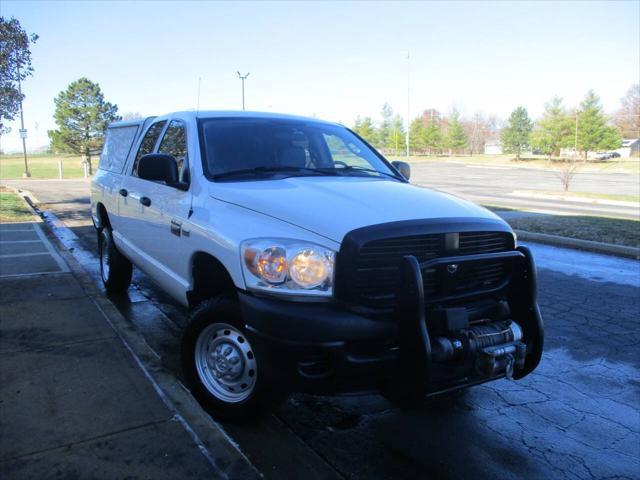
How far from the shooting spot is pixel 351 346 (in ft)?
9.07

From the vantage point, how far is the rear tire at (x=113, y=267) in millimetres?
6180

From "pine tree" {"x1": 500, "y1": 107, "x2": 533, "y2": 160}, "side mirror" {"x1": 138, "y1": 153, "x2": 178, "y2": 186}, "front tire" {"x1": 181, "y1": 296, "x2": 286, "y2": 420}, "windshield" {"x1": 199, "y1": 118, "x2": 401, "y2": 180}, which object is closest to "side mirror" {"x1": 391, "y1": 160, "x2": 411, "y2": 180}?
"windshield" {"x1": 199, "y1": 118, "x2": 401, "y2": 180}

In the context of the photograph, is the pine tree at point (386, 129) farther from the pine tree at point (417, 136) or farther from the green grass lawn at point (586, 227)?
the green grass lawn at point (586, 227)

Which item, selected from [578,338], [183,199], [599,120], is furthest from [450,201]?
[599,120]

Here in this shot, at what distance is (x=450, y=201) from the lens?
350cm

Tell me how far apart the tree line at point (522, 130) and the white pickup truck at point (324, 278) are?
55549 mm

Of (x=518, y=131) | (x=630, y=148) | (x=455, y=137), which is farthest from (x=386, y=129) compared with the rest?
(x=630, y=148)

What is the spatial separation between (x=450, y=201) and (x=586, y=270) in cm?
576

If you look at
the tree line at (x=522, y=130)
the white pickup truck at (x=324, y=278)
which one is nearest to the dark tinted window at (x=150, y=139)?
the white pickup truck at (x=324, y=278)

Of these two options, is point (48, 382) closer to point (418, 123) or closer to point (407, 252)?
point (407, 252)

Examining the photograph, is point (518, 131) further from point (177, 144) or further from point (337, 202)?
point (337, 202)

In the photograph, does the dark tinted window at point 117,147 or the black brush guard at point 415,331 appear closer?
the black brush guard at point 415,331

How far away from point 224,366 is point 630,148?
3540 inches

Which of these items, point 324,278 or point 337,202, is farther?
point 337,202
